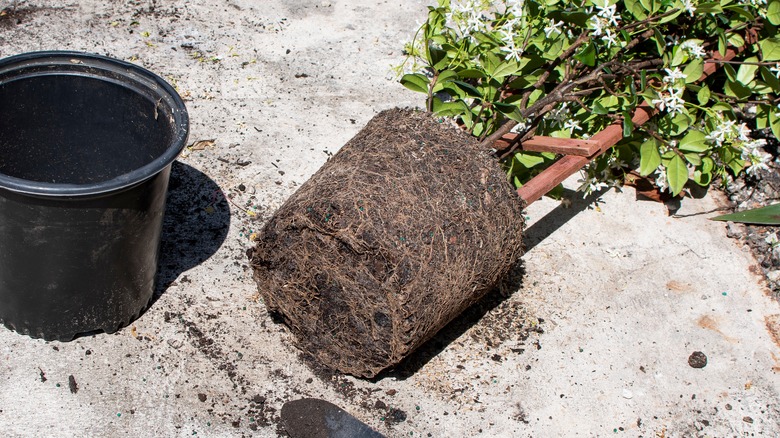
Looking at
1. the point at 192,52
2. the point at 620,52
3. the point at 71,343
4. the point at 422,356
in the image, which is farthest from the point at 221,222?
the point at 620,52

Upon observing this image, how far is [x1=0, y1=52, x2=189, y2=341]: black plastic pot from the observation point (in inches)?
112

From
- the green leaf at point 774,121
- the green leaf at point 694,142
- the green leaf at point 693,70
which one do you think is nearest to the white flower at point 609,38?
the green leaf at point 693,70

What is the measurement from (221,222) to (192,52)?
5.30ft

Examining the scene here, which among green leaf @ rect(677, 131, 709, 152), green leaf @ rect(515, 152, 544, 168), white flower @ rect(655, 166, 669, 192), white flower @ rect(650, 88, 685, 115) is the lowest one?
white flower @ rect(655, 166, 669, 192)

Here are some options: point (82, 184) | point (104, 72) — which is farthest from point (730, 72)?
point (82, 184)

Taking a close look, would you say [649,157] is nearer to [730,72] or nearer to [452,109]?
[730,72]

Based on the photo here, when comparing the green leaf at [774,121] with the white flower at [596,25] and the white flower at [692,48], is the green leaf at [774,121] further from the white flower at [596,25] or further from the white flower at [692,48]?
the white flower at [596,25]

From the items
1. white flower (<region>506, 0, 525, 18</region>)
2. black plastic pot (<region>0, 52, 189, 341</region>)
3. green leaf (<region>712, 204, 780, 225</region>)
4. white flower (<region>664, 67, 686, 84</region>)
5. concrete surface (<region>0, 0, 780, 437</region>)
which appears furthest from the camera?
green leaf (<region>712, 204, 780, 225</region>)

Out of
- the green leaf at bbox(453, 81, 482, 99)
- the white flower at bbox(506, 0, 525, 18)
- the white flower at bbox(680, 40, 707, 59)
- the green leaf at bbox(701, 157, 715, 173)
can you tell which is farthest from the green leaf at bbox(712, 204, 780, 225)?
the green leaf at bbox(453, 81, 482, 99)

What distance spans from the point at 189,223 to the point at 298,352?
0.99 m

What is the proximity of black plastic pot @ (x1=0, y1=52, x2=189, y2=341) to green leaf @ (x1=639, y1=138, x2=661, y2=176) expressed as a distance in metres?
2.39

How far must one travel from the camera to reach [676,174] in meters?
4.14

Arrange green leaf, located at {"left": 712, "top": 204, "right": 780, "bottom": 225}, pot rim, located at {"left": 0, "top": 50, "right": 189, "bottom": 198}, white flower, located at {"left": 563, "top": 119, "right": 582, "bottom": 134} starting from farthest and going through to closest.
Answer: green leaf, located at {"left": 712, "top": 204, "right": 780, "bottom": 225} < white flower, located at {"left": 563, "top": 119, "right": 582, "bottom": 134} < pot rim, located at {"left": 0, "top": 50, "right": 189, "bottom": 198}

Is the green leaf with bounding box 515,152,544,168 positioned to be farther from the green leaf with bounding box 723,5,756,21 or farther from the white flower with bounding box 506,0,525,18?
the green leaf with bounding box 723,5,756,21
